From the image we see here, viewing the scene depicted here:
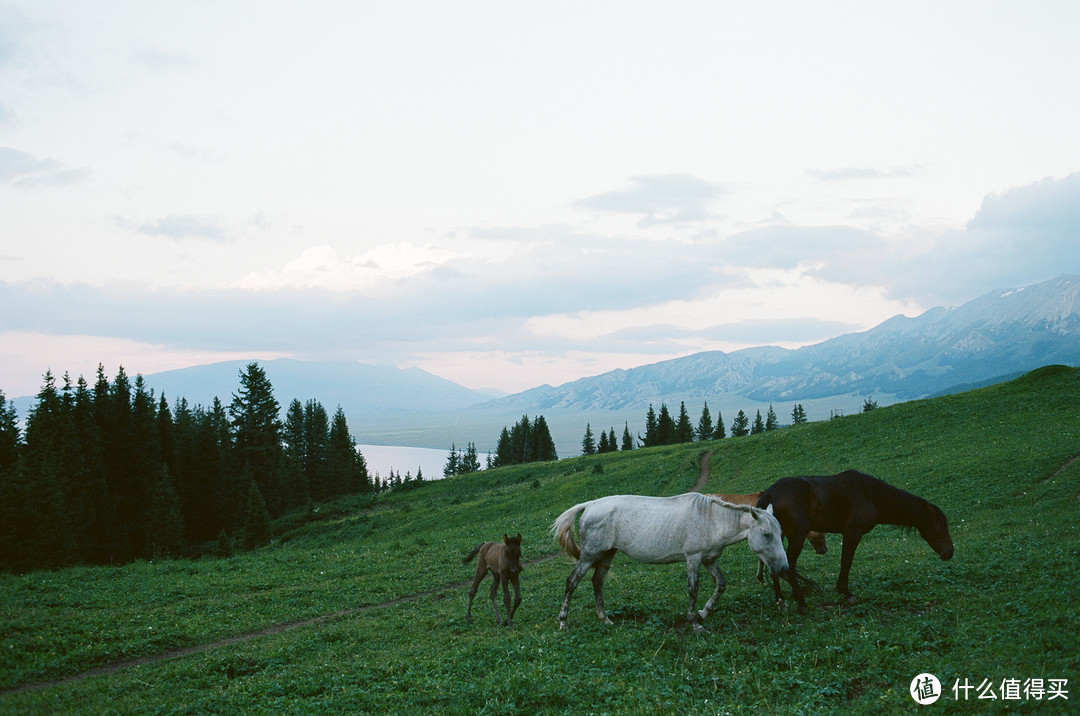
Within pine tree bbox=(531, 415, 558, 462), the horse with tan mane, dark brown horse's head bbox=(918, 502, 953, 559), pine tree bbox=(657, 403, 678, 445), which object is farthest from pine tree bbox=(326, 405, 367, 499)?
dark brown horse's head bbox=(918, 502, 953, 559)

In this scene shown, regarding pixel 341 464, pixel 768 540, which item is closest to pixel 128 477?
pixel 341 464

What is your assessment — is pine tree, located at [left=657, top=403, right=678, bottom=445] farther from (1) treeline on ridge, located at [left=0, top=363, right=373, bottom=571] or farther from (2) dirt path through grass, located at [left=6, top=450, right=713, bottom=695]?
(2) dirt path through grass, located at [left=6, top=450, right=713, bottom=695]

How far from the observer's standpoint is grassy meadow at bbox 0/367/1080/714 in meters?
8.10

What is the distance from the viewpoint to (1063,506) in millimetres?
19547

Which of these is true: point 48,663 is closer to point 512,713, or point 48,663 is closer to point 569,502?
point 512,713

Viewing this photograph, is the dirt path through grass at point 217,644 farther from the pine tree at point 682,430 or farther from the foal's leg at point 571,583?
the pine tree at point 682,430

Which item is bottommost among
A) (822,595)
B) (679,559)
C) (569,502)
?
(569,502)

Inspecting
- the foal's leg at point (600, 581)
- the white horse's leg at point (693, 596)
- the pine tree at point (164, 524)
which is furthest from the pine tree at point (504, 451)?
the white horse's leg at point (693, 596)

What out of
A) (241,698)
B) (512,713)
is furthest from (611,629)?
(241,698)

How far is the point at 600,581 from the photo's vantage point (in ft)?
39.7

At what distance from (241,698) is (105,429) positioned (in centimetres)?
4694

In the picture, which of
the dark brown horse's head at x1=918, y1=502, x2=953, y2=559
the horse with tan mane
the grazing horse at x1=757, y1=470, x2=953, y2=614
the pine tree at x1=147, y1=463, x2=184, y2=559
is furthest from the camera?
the pine tree at x1=147, y1=463, x2=184, y2=559

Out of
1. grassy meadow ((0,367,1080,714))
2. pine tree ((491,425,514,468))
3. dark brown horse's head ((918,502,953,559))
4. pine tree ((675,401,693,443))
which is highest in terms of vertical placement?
dark brown horse's head ((918,502,953,559))

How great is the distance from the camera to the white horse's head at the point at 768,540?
11.0 metres
